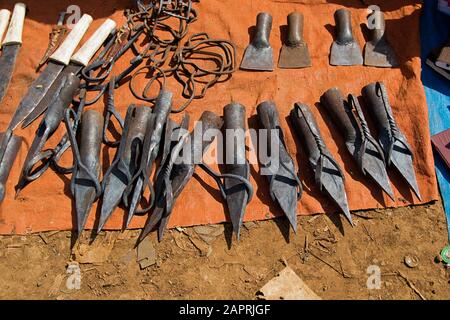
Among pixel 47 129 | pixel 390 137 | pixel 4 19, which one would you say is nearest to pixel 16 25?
pixel 4 19

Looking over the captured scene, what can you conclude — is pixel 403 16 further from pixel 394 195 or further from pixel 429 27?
pixel 394 195

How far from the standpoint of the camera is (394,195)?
118 inches

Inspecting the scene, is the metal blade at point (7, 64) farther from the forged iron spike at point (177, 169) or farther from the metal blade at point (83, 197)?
the forged iron spike at point (177, 169)

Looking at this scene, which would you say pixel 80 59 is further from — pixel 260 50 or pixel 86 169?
pixel 260 50

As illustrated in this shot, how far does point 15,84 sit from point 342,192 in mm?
2768

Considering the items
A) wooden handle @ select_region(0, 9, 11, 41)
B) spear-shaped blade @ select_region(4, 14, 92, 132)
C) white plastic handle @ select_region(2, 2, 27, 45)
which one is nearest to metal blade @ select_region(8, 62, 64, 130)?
spear-shaped blade @ select_region(4, 14, 92, 132)

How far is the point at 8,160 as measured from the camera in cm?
316

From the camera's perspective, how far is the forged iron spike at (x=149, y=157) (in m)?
2.90

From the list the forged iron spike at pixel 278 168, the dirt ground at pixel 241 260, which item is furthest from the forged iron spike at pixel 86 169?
the forged iron spike at pixel 278 168

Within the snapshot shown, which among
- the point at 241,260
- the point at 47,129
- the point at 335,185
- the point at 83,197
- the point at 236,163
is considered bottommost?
the point at 241,260

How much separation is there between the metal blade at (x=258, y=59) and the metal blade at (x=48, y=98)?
1.41 m

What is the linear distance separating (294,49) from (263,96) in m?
0.58

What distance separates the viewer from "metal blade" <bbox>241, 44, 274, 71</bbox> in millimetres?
3703

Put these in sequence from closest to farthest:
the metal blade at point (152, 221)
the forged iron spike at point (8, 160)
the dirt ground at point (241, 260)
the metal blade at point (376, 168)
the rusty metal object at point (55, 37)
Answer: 1. the dirt ground at point (241, 260)
2. the metal blade at point (152, 221)
3. the metal blade at point (376, 168)
4. the forged iron spike at point (8, 160)
5. the rusty metal object at point (55, 37)
